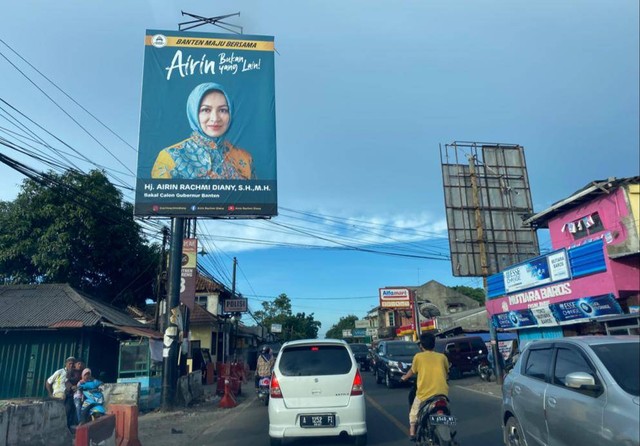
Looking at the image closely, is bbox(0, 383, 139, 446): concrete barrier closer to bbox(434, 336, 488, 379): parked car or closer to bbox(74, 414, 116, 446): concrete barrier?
bbox(74, 414, 116, 446): concrete barrier

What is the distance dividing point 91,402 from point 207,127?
11.1 metres

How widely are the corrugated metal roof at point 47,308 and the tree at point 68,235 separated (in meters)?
3.14

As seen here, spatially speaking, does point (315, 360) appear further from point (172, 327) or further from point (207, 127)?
point (207, 127)

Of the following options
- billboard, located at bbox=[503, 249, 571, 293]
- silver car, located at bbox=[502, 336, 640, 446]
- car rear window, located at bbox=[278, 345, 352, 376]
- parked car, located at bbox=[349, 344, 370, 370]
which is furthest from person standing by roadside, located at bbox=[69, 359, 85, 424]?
parked car, located at bbox=[349, 344, 370, 370]

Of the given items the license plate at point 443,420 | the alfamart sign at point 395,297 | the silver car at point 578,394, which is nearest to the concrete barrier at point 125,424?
the license plate at point 443,420

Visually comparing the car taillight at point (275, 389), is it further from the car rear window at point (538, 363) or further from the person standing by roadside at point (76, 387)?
the person standing by roadside at point (76, 387)

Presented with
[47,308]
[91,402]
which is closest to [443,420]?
[91,402]

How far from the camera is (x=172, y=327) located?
15148 mm

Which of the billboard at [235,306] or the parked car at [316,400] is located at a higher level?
the billboard at [235,306]

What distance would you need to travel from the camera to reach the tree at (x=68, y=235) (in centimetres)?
2264

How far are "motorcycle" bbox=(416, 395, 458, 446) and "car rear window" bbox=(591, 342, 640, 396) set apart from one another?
1.97 metres

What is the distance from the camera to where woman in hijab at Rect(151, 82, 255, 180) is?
16.6 metres

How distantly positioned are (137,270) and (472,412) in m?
20.5

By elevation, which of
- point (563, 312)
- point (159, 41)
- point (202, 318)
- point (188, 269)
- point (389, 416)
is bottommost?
point (389, 416)
